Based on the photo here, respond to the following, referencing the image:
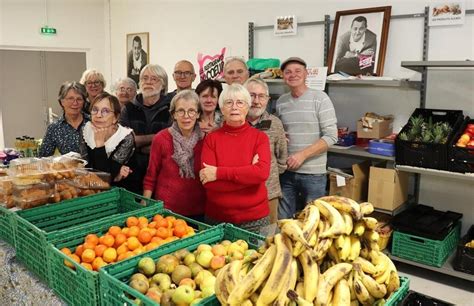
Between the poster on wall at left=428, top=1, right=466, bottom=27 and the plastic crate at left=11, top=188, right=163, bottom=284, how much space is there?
273cm

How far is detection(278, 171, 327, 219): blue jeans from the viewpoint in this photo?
126 inches

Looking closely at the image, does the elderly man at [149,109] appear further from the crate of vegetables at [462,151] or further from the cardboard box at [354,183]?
the crate of vegetables at [462,151]

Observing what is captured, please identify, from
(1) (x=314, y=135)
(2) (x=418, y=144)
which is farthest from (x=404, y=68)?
(1) (x=314, y=135)

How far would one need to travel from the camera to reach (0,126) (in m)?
6.53

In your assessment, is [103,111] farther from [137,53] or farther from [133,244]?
[137,53]

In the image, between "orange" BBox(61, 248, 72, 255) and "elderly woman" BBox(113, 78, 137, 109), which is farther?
"elderly woman" BBox(113, 78, 137, 109)

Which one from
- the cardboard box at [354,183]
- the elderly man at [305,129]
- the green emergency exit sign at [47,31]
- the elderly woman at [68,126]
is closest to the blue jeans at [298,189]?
the elderly man at [305,129]

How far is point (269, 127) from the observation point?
2.75 m

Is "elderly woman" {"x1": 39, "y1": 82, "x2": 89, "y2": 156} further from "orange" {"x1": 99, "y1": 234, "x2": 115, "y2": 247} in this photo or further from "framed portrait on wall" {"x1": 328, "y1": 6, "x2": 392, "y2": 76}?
"framed portrait on wall" {"x1": 328, "y1": 6, "x2": 392, "y2": 76}

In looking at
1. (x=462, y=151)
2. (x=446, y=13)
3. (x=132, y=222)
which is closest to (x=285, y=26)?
(x=446, y=13)

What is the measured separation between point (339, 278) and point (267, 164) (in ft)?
3.79

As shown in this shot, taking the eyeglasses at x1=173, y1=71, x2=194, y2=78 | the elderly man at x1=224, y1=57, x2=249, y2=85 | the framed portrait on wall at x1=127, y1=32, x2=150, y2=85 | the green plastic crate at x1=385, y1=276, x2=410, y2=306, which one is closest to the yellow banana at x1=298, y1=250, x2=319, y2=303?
the green plastic crate at x1=385, y1=276, x2=410, y2=306

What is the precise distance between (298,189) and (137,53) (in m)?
4.09

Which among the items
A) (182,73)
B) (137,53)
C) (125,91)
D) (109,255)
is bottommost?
(109,255)
